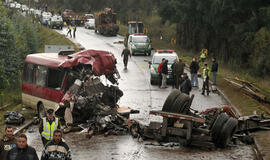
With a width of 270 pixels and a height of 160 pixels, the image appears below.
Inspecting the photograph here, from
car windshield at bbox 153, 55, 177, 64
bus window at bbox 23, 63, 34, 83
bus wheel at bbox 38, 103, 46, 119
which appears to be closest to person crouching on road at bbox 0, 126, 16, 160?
bus wheel at bbox 38, 103, 46, 119

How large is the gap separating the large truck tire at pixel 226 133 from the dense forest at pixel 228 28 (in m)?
28.0

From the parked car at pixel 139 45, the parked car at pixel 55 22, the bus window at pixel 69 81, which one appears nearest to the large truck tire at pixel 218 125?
the bus window at pixel 69 81

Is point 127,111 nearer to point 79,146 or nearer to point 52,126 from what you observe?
point 79,146

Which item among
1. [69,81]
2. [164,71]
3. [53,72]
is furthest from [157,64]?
[69,81]

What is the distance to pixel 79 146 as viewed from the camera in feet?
51.9

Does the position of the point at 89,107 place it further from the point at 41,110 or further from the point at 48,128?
the point at 48,128

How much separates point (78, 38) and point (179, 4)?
15.4 meters

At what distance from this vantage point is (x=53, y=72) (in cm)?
1991

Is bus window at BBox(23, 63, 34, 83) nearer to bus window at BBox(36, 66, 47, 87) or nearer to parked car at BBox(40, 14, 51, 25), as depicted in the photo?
bus window at BBox(36, 66, 47, 87)

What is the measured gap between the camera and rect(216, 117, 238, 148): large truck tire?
1500cm

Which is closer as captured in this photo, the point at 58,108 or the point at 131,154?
the point at 131,154

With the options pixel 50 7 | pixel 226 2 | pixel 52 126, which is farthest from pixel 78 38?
pixel 50 7

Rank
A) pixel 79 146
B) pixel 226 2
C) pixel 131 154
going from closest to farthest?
1. pixel 131 154
2. pixel 79 146
3. pixel 226 2

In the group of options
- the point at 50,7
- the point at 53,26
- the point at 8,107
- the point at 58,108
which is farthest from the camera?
the point at 50,7
